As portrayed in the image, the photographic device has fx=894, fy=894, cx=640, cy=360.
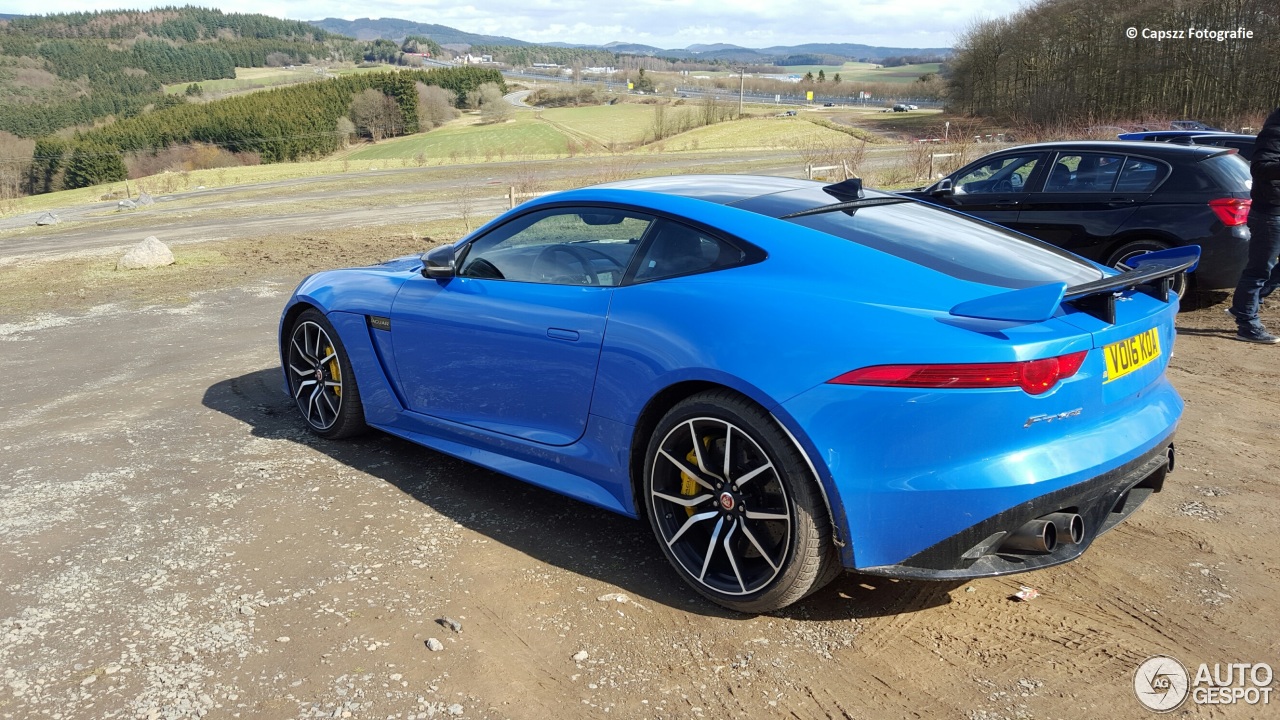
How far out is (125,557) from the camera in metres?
3.78

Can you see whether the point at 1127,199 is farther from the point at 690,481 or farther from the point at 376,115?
the point at 376,115

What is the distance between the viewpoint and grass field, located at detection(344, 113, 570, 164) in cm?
6875

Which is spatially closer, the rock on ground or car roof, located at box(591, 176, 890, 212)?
car roof, located at box(591, 176, 890, 212)

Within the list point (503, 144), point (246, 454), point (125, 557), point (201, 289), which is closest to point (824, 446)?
point (125, 557)

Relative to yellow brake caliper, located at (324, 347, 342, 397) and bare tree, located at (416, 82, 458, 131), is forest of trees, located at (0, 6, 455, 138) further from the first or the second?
yellow brake caliper, located at (324, 347, 342, 397)

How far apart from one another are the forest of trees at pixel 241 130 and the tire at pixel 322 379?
302 feet

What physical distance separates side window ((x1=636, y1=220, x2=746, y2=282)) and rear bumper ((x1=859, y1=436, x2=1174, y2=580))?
47.9 inches

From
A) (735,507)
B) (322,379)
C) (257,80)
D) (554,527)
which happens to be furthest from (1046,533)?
(257,80)

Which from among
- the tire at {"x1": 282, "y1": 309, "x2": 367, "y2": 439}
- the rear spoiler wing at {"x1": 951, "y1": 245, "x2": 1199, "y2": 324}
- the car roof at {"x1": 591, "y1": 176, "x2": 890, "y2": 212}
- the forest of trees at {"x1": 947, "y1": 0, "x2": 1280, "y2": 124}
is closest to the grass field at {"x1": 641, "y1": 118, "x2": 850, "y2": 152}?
the forest of trees at {"x1": 947, "y1": 0, "x2": 1280, "y2": 124}

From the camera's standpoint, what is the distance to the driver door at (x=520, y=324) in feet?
11.9

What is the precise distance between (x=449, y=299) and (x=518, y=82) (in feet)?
625

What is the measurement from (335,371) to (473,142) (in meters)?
77.3

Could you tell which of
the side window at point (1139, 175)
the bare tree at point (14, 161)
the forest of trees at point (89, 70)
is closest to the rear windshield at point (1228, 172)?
the side window at point (1139, 175)

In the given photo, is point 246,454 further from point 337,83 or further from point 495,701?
point 337,83
